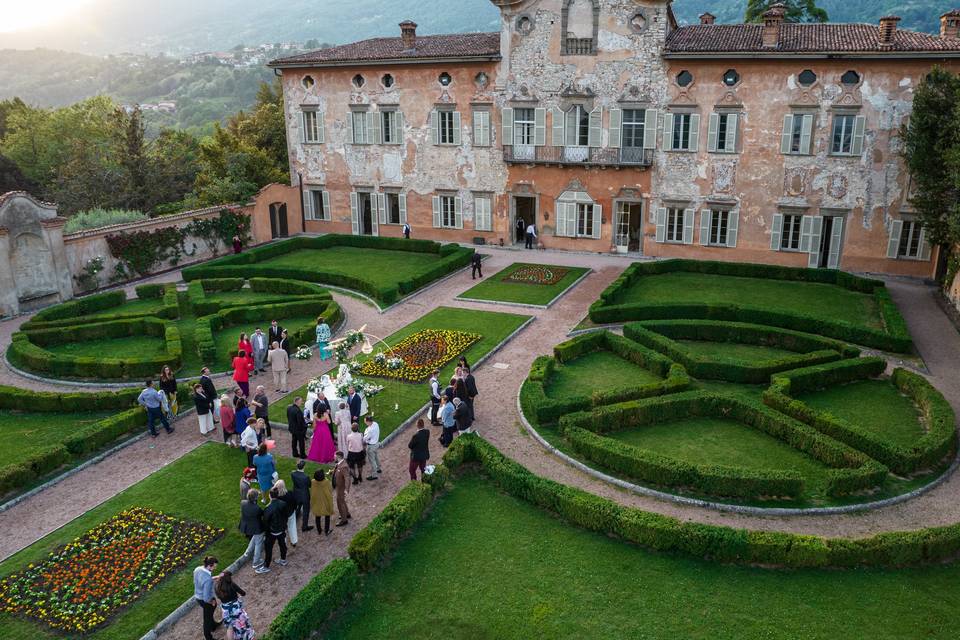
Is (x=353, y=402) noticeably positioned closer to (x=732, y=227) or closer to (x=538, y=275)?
(x=538, y=275)

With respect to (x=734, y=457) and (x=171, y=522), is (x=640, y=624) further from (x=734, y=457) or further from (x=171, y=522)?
(x=171, y=522)

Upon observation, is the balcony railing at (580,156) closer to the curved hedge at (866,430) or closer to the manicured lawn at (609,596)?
the curved hedge at (866,430)

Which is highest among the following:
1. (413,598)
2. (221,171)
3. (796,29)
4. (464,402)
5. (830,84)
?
(796,29)

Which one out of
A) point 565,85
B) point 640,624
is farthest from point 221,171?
point 640,624

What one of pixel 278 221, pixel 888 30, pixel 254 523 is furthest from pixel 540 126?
pixel 254 523

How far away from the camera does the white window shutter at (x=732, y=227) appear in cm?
3577

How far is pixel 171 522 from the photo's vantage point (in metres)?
14.5

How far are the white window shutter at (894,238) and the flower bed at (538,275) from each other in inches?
586

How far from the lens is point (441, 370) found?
2241 cm

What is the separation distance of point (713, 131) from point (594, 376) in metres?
18.8

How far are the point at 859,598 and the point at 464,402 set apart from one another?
9.36m

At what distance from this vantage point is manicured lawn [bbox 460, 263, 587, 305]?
30.4 meters

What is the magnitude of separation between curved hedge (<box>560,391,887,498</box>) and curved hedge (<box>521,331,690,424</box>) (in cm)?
57

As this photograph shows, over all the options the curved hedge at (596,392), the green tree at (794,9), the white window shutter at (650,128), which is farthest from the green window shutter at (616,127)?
the green tree at (794,9)
